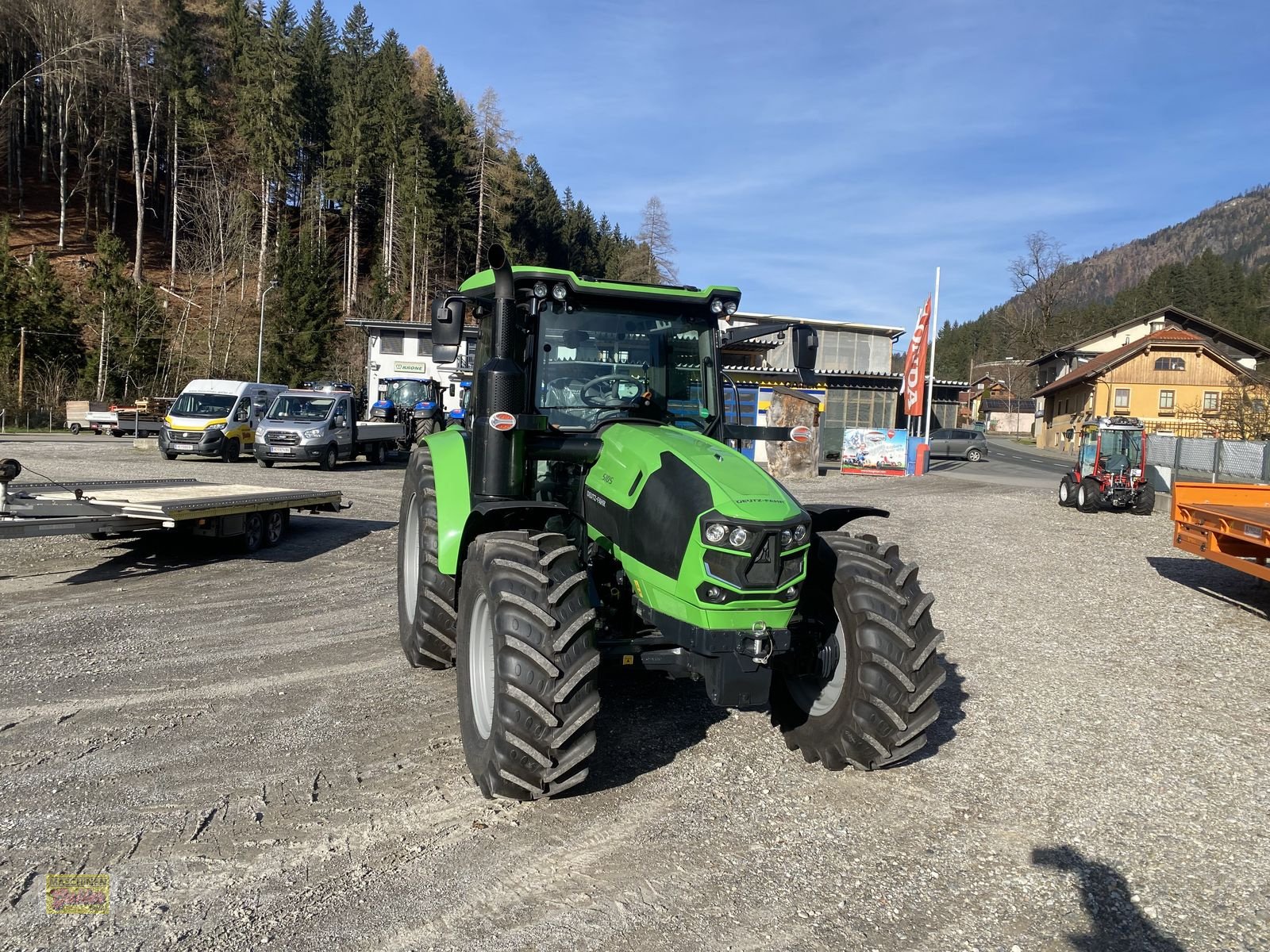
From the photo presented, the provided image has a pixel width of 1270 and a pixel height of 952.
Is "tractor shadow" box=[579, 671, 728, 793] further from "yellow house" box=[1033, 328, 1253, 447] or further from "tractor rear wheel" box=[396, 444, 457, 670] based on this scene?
"yellow house" box=[1033, 328, 1253, 447]

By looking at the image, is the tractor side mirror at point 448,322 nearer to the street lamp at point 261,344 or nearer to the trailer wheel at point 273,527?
Answer: the trailer wheel at point 273,527

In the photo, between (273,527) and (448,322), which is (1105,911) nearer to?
(448,322)

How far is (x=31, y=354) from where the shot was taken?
4038 cm

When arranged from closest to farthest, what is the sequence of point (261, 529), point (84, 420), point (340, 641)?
point (340, 641)
point (261, 529)
point (84, 420)

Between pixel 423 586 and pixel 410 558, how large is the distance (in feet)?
3.40

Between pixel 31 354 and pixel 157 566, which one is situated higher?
pixel 31 354

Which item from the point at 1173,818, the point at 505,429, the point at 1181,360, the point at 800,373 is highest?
the point at 1181,360

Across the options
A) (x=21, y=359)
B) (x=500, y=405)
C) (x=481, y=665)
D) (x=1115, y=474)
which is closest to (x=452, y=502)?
(x=500, y=405)

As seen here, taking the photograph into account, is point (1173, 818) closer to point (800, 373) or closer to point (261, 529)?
point (800, 373)

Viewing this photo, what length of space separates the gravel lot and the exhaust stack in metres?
1.50

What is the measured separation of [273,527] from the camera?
1151 centimetres

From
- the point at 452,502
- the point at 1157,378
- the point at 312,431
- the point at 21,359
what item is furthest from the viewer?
the point at 1157,378

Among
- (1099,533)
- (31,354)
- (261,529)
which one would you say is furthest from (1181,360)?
(31,354)

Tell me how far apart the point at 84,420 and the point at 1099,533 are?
121 feet
